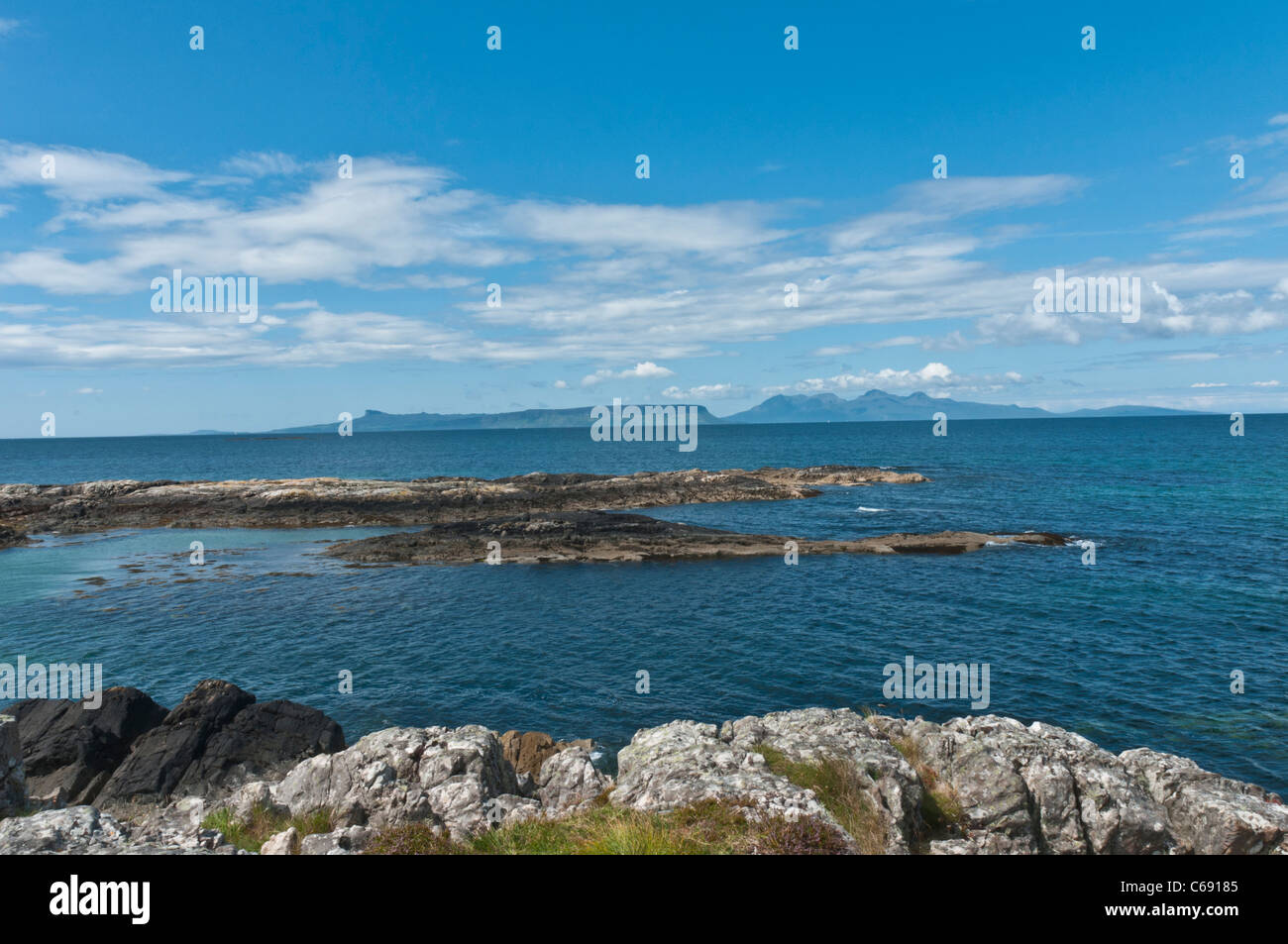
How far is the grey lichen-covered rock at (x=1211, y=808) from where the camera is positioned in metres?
13.6

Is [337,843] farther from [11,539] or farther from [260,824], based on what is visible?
[11,539]

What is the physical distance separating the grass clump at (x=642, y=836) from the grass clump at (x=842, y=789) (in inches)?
91.8

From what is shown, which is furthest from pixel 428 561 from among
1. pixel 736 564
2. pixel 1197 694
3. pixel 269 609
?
pixel 1197 694

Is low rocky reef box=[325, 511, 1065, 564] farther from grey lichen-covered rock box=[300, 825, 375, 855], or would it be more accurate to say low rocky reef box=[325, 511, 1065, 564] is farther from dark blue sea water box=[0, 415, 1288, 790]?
grey lichen-covered rock box=[300, 825, 375, 855]

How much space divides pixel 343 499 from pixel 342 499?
0.37 feet

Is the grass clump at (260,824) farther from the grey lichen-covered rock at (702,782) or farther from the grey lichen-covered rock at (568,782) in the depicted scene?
the grey lichen-covered rock at (702,782)

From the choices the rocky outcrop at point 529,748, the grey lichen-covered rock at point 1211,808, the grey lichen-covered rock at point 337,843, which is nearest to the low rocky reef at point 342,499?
the rocky outcrop at point 529,748

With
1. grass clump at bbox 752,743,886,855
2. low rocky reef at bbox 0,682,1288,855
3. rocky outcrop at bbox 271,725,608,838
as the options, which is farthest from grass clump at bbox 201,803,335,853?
grass clump at bbox 752,743,886,855

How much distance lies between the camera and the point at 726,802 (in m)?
11.8

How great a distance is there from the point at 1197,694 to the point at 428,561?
4684cm

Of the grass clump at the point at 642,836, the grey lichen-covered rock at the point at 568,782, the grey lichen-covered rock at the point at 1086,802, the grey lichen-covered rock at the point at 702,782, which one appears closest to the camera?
the grass clump at the point at 642,836
